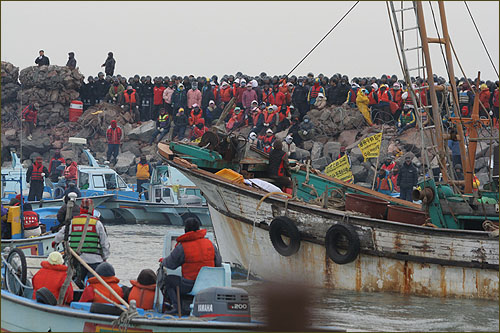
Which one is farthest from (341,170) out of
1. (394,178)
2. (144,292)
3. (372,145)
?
(144,292)

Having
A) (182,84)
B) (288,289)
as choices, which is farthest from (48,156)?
(288,289)

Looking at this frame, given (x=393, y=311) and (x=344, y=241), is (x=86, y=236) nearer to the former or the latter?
(x=344, y=241)

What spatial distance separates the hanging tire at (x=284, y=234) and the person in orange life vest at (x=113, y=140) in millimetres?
19977

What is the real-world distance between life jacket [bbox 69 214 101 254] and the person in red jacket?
1.70 m

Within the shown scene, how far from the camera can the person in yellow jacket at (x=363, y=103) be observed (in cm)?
3141

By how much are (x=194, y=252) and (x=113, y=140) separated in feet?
80.3

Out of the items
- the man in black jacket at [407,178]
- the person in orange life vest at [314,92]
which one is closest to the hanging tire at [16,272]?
the man in black jacket at [407,178]

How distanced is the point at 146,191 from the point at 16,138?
12.0m

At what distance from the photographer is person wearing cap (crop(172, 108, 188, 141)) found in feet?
111

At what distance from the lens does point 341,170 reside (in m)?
20.2

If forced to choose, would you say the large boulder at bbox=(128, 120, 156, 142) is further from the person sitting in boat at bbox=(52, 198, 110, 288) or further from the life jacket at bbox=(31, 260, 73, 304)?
the life jacket at bbox=(31, 260, 73, 304)

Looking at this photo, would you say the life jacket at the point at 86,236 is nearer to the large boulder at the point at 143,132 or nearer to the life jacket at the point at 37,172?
the life jacket at the point at 37,172

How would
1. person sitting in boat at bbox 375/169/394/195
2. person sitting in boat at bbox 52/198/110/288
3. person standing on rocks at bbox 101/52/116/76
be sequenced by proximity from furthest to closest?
person standing on rocks at bbox 101/52/116/76
person sitting in boat at bbox 375/169/394/195
person sitting in boat at bbox 52/198/110/288

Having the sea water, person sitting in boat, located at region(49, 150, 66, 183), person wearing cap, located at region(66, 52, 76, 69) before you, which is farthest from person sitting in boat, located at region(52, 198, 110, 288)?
person wearing cap, located at region(66, 52, 76, 69)
